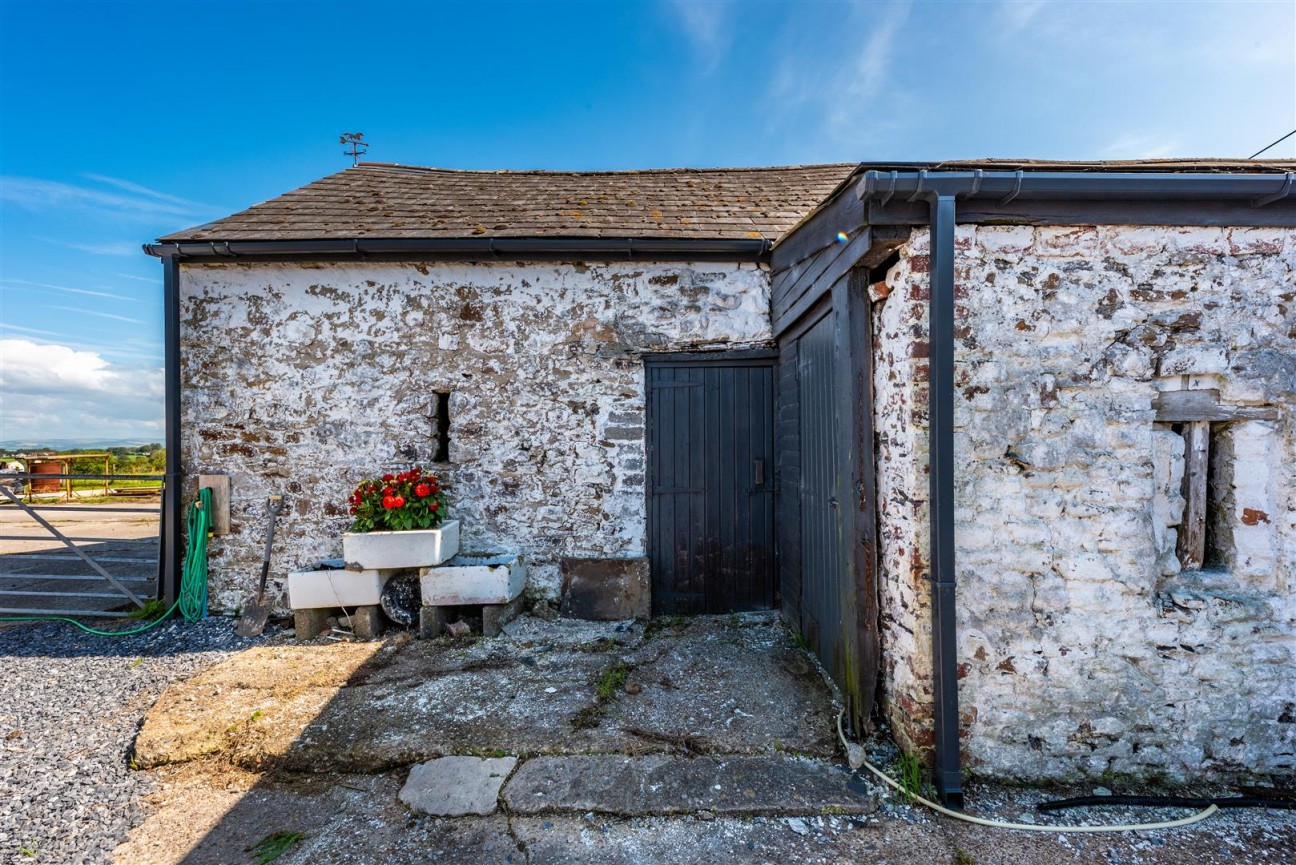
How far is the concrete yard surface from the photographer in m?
2.44

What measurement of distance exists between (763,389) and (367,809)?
154 inches

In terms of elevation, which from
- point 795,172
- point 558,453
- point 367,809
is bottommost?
point 367,809

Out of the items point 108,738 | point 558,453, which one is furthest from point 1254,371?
point 108,738

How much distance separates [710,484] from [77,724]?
4.43m

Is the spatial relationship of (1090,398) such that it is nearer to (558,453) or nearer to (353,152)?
(558,453)

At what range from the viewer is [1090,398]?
2.84m

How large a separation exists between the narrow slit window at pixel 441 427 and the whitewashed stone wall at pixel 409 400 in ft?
0.21

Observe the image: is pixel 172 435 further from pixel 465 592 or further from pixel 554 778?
pixel 554 778

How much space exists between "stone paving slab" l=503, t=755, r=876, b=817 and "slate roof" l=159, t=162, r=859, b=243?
3.84 meters

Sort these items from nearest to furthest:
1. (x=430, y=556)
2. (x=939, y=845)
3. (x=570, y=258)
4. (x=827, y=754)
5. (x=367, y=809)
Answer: (x=939, y=845), (x=367, y=809), (x=827, y=754), (x=430, y=556), (x=570, y=258)

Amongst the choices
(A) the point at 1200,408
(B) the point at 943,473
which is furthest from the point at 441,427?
(A) the point at 1200,408

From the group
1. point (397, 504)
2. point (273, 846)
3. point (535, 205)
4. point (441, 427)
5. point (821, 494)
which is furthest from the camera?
point (535, 205)

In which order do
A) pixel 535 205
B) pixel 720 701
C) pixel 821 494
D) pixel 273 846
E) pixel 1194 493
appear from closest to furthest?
pixel 273 846 → pixel 1194 493 → pixel 720 701 → pixel 821 494 → pixel 535 205

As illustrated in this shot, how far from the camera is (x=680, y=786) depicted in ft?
9.11
